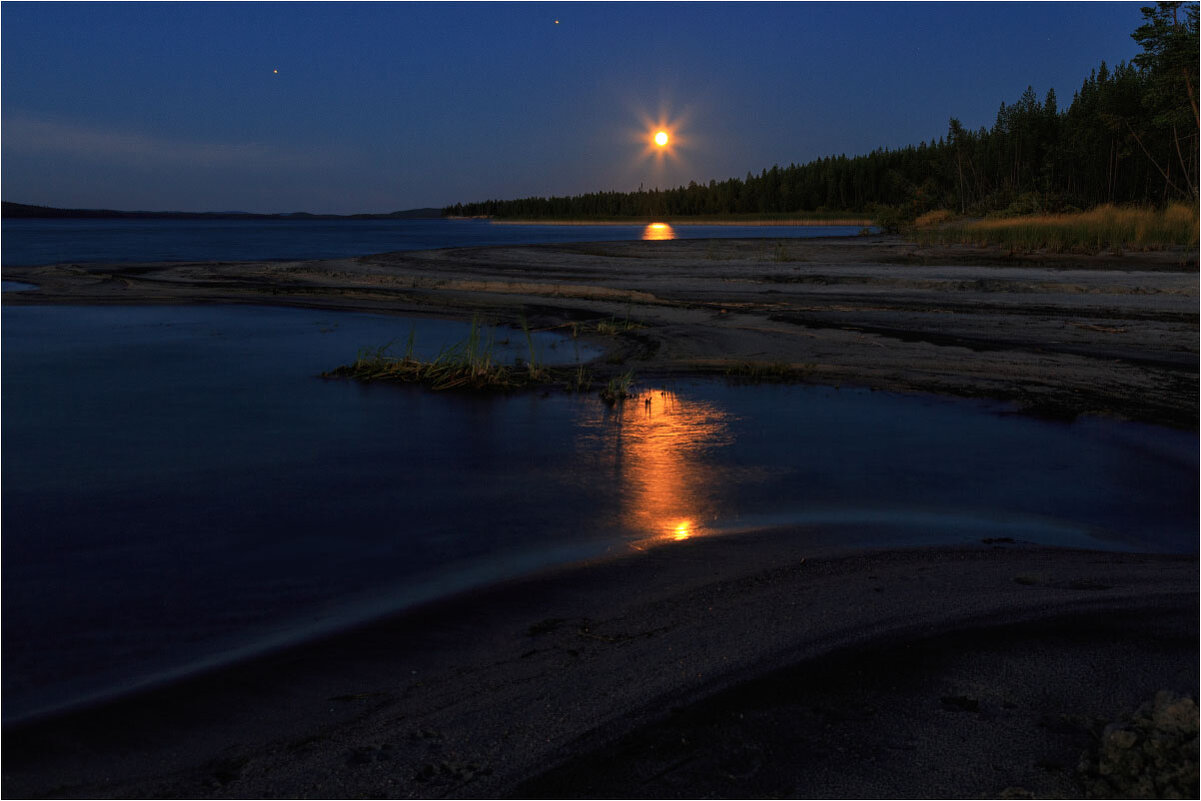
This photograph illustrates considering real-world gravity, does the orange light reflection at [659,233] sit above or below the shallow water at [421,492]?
above

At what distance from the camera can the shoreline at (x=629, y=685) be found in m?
2.93

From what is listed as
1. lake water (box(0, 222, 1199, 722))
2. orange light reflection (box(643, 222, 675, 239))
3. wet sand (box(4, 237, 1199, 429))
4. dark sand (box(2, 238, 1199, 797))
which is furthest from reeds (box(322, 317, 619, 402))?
orange light reflection (box(643, 222, 675, 239))

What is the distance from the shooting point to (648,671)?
3.62 metres

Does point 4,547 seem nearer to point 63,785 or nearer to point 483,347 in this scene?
point 63,785

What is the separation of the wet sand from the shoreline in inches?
227

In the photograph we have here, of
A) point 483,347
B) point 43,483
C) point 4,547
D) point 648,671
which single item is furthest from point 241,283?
point 648,671

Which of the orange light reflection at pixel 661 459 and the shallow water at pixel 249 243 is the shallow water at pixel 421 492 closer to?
the orange light reflection at pixel 661 459

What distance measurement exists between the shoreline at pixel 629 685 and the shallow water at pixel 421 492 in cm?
48

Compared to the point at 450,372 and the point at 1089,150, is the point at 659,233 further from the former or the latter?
the point at 450,372

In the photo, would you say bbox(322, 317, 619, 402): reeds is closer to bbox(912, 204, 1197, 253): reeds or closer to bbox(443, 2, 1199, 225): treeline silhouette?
bbox(912, 204, 1197, 253): reeds

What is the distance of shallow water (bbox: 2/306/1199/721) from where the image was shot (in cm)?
483

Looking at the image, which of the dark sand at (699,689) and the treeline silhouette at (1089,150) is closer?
the dark sand at (699,689)

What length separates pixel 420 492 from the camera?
23.4 feet

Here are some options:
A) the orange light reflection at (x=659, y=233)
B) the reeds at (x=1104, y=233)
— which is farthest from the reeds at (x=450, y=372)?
the orange light reflection at (x=659, y=233)
